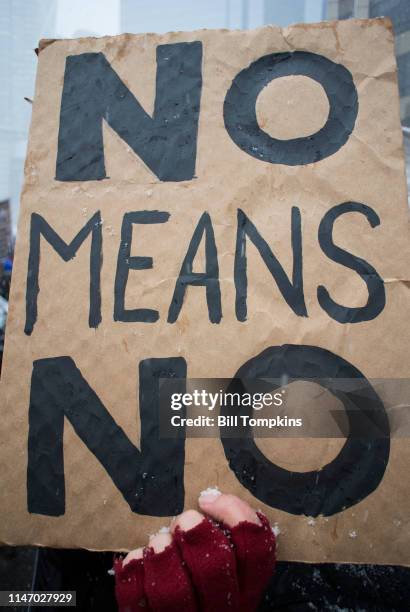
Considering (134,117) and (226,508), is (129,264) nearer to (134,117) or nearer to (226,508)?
(134,117)

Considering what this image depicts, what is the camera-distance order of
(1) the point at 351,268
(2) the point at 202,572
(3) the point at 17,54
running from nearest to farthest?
(2) the point at 202,572 < (1) the point at 351,268 < (3) the point at 17,54

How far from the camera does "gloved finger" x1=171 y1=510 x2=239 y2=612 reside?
388mm

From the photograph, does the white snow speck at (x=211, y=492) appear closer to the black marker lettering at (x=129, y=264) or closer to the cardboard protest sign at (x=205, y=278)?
the cardboard protest sign at (x=205, y=278)

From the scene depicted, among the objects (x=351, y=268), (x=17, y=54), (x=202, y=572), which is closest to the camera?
(x=202, y=572)

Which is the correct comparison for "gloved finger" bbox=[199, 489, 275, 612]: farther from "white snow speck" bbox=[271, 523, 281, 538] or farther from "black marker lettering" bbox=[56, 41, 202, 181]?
"black marker lettering" bbox=[56, 41, 202, 181]

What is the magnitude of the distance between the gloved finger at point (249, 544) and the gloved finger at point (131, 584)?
105mm

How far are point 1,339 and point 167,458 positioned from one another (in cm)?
166

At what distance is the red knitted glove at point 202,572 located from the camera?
0.39m

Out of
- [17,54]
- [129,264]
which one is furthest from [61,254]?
[17,54]

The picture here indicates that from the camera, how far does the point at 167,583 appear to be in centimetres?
39

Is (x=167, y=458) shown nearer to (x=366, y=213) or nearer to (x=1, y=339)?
(x=366, y=213)

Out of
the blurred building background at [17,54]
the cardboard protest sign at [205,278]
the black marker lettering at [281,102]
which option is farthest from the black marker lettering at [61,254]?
the blurred building background at [17,54]

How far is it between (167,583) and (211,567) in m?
0.05

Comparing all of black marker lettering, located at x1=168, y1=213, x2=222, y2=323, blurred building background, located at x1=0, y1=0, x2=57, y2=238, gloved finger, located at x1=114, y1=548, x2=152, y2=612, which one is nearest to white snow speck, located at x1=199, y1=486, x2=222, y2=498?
gloved finger, located at x1=114, y1=548, x2=152, y2=612
